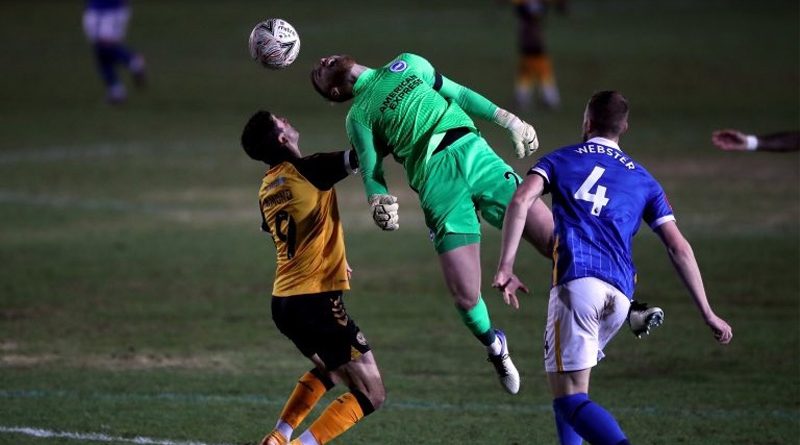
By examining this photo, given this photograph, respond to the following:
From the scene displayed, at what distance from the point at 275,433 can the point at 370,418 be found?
1.56 m

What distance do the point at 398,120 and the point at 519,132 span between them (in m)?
0.80

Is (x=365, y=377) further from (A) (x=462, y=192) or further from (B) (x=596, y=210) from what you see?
(B) (x=596, y=210)

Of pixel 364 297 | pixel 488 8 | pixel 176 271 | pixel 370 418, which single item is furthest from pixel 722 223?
pixel 488 8

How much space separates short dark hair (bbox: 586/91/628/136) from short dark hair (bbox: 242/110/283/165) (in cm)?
199

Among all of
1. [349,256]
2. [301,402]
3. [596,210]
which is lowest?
[349,256]

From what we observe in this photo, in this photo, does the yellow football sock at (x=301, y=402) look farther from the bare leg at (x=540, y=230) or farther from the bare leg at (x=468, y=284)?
the bare leg at (x=540, y=230)

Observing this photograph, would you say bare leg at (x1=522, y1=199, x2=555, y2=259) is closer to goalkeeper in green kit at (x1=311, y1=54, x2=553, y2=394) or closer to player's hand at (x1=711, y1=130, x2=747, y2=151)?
goalkeeper in green kit at (x1=311, y1=54, x2=553, y2=394)

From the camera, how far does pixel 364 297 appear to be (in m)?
14.3

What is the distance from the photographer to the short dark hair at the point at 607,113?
7844mm

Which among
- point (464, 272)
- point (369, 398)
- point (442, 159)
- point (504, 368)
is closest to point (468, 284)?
point (464, 272)

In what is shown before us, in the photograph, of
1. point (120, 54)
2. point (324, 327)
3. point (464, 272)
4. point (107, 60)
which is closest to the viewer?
point (324, 327)

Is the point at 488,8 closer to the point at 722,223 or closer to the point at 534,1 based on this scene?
the point at 534,1

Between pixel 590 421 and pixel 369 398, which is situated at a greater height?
pixel 590 421

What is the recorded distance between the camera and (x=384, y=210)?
8.78m
